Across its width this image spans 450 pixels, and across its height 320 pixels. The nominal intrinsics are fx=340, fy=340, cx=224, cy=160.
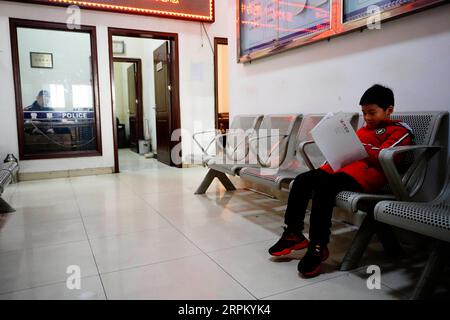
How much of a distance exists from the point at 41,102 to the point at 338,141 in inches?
169

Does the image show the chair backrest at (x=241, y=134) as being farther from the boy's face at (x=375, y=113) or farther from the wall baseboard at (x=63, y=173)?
the wall baseboard at (x=63, y=173)

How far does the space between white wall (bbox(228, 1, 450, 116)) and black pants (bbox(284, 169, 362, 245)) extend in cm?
73

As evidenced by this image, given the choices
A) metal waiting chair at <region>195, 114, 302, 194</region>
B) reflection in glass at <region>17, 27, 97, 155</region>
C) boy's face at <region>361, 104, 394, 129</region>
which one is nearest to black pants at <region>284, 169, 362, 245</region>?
boy's face at <region>361, 104, 394, 129</region>

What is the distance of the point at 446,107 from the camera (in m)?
1.82

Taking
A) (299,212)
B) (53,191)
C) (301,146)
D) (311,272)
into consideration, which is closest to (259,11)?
(301,146)

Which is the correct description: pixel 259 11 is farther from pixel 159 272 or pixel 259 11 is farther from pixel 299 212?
pixel 159 272

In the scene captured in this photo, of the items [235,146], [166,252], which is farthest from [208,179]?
[166,252]

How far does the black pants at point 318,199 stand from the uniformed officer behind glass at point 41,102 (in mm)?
4127

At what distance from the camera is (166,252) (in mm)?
1979

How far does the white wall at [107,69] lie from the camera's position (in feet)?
14.0

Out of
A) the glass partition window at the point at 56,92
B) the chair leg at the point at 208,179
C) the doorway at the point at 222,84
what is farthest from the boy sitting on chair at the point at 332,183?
the doorway at the point at 222,84

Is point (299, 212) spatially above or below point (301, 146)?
below

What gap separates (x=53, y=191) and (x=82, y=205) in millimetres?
857

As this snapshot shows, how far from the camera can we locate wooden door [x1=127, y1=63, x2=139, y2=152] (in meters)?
7.43
